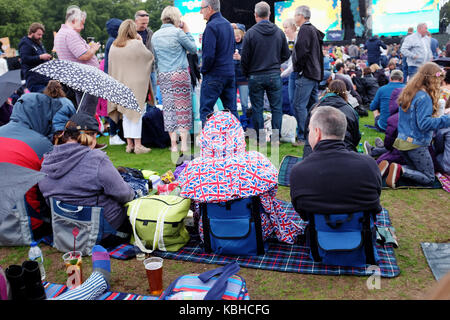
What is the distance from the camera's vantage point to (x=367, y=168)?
2.85 meters

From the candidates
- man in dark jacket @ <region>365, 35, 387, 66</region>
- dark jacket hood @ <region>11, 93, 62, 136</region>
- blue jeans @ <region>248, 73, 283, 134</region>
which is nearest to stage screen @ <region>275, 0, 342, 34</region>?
man in dark jacket @ <region>365, 35, 387, 66</region>

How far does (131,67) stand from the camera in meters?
6.08

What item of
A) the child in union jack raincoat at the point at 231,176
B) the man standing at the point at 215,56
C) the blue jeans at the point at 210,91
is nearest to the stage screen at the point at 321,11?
the man standing at the point at 215,56

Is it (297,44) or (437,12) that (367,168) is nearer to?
(297,44)

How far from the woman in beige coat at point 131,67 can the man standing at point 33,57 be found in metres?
1.45

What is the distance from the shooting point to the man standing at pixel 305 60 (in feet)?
20.0

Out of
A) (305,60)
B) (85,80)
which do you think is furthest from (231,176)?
(305,60)

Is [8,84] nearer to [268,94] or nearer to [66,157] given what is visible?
[66,157]

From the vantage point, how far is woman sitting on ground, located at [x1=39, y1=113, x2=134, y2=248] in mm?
3270

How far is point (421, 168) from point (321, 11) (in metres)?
18.4

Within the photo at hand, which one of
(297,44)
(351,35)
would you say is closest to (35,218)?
(297,44)

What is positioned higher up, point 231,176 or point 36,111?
point 36,111

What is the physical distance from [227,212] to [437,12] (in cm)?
2029

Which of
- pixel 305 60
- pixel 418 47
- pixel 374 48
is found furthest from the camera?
pixel 374 48
